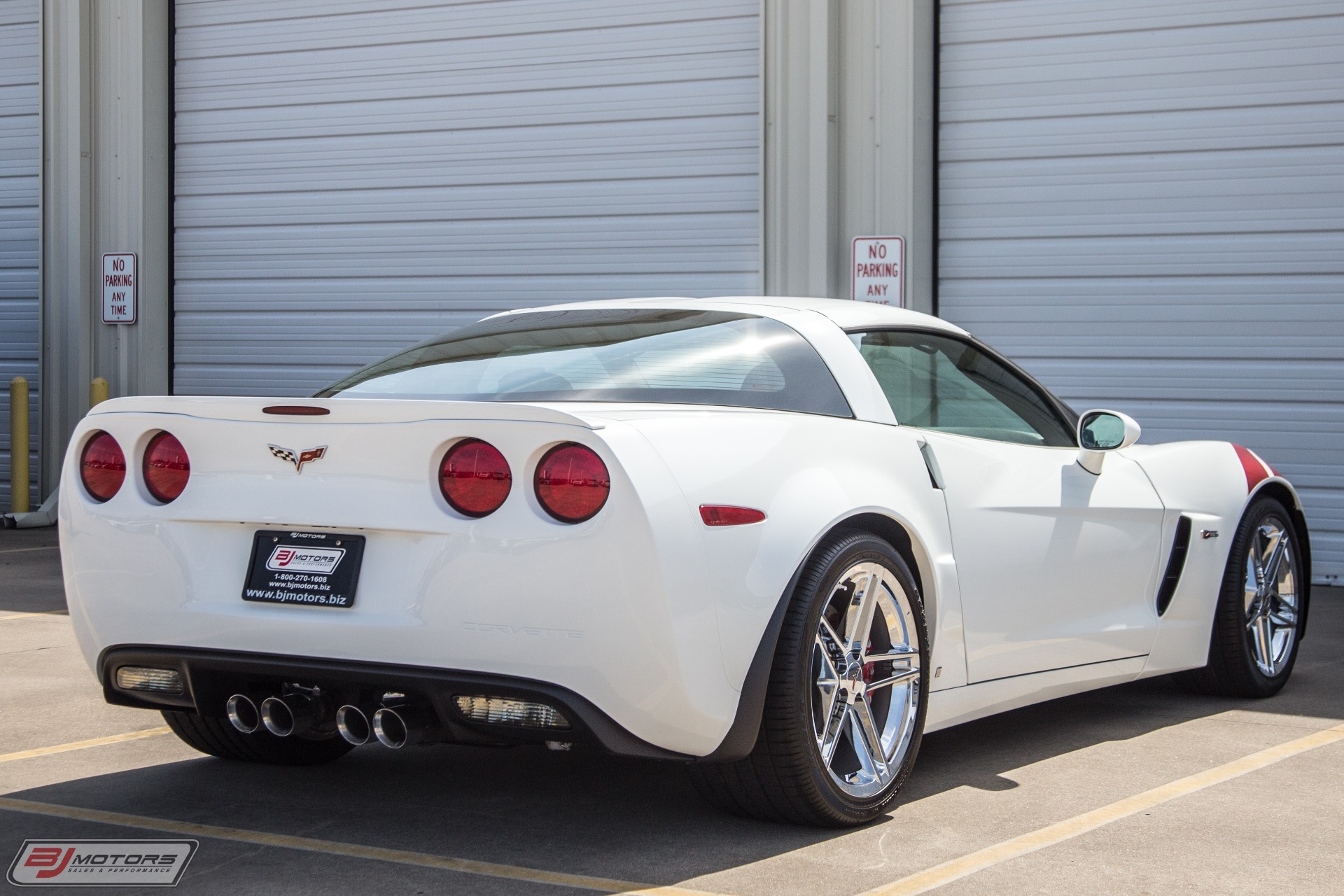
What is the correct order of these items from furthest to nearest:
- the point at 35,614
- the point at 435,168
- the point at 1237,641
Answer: the point at 435,168 → the point at 35,614 → the point at 1237,641

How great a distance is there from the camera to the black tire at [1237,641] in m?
5.11

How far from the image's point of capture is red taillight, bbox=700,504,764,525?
3.15 m

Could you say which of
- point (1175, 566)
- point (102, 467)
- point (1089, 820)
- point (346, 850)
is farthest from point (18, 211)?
point (1089, 820)

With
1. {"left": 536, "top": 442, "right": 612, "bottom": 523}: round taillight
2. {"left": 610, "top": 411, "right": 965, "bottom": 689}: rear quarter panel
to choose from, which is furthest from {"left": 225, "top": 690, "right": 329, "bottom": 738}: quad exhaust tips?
{"left": 610, "top": 411, "right": 965, "bottom": 689}: rear quarter panel

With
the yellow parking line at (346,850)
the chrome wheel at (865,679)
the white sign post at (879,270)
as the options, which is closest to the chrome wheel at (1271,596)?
the chrome wheel at (865,679)

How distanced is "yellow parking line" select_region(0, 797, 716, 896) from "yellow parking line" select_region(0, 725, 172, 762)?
531 mm

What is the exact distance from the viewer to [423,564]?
10.4ft

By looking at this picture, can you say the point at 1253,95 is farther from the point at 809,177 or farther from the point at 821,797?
the point at 821,797

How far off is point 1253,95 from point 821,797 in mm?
6983

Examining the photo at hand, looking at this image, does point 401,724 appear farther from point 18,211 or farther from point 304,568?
point 18,211

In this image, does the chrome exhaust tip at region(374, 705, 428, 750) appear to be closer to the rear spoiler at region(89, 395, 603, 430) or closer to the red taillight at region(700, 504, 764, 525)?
the rear spoiler at region(89, 395, 603, 430)

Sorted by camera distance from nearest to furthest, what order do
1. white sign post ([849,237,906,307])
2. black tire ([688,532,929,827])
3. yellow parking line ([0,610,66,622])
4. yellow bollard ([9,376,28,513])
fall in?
black tire ([688,532,929,827]), yellow parking line ([0,610,66,622]), white sign post ([849,237,906,307]), yellow bollard ([9,376,28,513])

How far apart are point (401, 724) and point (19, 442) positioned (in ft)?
33.2

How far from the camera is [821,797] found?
3.39 meters
